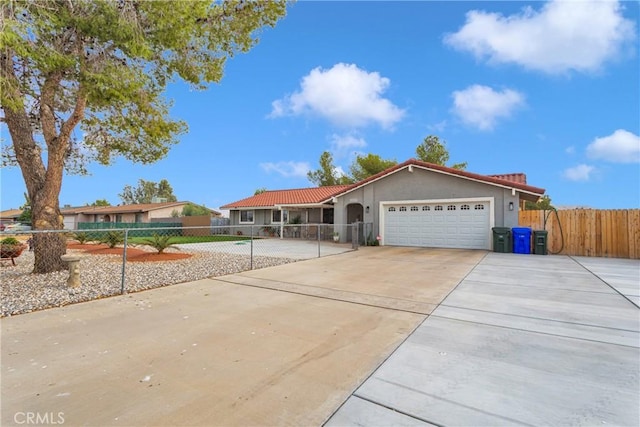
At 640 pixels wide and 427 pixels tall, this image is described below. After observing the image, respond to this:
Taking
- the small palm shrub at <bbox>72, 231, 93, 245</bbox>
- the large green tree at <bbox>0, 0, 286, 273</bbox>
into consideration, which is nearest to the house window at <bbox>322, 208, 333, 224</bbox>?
the large green tree at <bbox>0, 0, 286, 273</bbox>

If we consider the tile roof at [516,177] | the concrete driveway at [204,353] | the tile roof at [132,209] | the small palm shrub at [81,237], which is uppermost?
the tile roof at [516,177]

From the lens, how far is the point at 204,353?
3.28 metres

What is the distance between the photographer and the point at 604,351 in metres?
3.30

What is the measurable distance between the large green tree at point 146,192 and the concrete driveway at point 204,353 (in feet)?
185

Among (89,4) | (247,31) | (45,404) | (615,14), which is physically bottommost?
(45,404)

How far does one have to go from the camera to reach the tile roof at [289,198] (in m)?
23.1

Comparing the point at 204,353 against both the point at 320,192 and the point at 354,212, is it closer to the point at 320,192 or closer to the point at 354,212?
the point at 354,212

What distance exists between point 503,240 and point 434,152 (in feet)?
64.0

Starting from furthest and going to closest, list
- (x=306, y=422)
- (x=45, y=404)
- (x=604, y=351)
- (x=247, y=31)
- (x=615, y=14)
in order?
(x=615, y=14) → (x=247, y=31) → (x=604, y=351) → (x=45, y=404) → (x=306, y=422)

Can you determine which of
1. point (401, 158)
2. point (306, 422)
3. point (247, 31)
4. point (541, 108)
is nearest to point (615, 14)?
point (541, 108)

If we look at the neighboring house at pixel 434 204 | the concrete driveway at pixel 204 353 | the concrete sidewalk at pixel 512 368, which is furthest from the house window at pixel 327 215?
the concrete sidewalk at pixel 512 368

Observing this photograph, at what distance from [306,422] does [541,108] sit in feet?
69.2

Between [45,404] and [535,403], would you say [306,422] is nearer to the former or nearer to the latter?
[535,403]

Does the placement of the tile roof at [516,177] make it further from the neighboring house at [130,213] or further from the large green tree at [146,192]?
the large green tree at [146,192]
